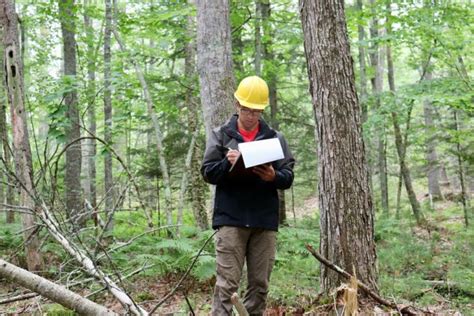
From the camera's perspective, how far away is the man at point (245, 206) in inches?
149

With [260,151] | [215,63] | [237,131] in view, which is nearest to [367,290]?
[260,151]

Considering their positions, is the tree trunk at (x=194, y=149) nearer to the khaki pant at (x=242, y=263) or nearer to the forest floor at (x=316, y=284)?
the forest floor at (x=316, y=284)

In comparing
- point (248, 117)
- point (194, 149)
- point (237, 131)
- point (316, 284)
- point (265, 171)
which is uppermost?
point (248, 117)

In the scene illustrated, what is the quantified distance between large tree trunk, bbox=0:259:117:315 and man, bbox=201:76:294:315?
126cm

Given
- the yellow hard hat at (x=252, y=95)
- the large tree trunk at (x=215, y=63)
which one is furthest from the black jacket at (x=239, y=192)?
the large tree trunk at (x=215, y=63)

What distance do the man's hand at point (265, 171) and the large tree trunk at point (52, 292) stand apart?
1547 mm

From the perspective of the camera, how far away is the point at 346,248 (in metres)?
4.04

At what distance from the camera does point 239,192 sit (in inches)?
151

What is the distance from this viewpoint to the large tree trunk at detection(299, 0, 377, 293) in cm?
405

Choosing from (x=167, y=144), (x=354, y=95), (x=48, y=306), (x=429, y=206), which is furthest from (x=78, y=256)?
(x=429, y=206)

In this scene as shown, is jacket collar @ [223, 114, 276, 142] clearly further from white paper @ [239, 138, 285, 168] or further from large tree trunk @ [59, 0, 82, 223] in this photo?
large tree trunk @ [59, 0, 82, 223]

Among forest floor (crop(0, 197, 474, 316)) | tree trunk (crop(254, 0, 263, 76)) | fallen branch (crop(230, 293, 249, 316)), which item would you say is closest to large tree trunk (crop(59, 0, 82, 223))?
forest floor (crop(0, 197, 474, 316))

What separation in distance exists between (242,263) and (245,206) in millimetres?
517

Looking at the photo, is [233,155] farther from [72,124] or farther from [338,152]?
[72,124]
